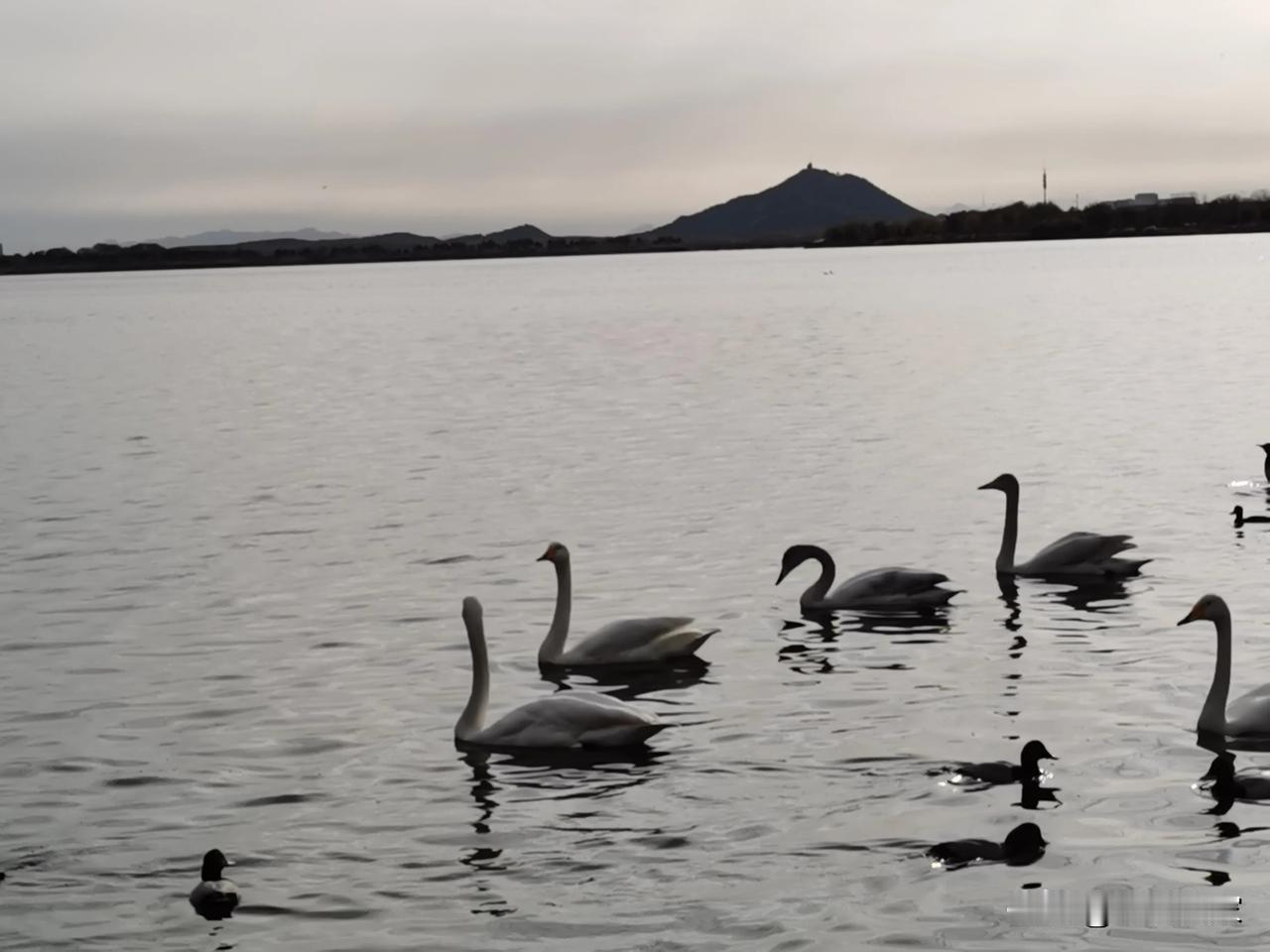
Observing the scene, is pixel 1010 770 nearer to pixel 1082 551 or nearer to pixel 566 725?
pixel 566 725

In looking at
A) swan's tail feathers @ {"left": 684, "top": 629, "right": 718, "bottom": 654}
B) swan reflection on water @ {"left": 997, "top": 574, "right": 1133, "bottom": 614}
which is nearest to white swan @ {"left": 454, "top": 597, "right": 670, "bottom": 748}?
swan's tail feathers @ {"left": 684, "top": 629, "right": 718, "bottom": 654}

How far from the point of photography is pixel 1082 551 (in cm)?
1825

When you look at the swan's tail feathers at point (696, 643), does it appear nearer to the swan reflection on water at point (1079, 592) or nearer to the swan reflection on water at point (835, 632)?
the swan reflection on water at point (835, 632)

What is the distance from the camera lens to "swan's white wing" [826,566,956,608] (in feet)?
55.8

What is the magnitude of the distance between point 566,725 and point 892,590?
17.2 ft

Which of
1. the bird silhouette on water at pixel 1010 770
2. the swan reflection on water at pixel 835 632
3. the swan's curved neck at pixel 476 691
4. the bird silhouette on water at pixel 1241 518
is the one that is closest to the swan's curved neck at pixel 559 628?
the swan reflection on water at pixel 835 632

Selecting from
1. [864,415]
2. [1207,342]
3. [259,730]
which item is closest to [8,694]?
[259,730]

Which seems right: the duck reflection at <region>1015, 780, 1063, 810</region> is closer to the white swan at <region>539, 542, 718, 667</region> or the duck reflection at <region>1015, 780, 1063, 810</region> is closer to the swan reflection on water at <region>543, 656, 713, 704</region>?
the swan reflection on water at <region>543, 656, 713, 704</region>

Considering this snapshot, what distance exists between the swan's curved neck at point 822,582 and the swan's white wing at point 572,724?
15.8ft

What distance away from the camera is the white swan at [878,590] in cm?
1703

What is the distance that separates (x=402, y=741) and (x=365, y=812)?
5.55 ft

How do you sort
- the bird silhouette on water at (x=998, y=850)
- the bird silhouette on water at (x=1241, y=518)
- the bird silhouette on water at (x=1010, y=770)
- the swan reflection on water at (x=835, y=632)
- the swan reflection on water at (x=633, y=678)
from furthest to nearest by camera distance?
the bird silhouette on water at (x=1241, y=518), the swan reflection on water at (x=835, y=632), the swan reflection on water at (x=633, y=678), the bird silhouette on water at (x=1010, y=770), the bird silhouette on water at (x=998, y=850)

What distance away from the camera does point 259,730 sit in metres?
13.8

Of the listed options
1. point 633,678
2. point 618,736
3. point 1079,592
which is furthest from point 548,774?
point 1079,592
